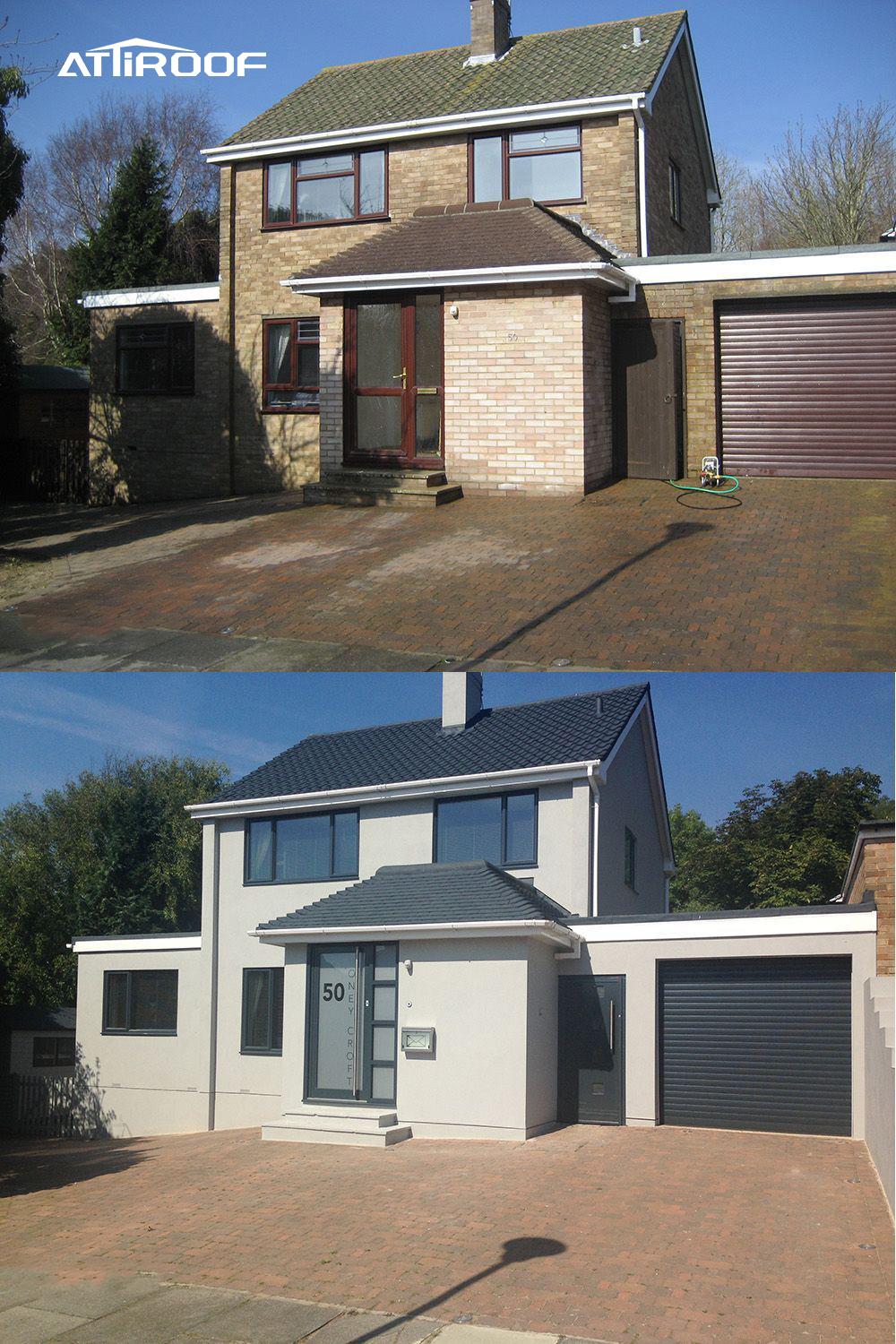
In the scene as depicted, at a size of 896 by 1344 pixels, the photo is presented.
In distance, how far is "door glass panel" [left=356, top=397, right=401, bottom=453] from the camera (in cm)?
1877

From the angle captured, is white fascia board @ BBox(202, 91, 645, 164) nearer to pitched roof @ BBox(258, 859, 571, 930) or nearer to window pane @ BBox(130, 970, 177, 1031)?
pitched roof @ BBox(258, 859, 571, 930)

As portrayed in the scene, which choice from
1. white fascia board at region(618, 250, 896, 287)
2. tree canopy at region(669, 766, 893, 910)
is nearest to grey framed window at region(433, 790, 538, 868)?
white fascia board at region(618, 250, 896, 287)

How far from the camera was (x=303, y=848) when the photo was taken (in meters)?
18.5

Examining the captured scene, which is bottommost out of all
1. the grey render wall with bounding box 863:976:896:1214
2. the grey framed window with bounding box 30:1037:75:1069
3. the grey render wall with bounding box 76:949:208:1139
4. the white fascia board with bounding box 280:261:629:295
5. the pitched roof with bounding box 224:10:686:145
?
the grey framed window with bounding box 30:1037:75:1069

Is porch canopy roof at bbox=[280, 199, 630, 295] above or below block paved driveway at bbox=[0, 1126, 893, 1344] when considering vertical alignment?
above

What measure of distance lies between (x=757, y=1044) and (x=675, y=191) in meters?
17.1

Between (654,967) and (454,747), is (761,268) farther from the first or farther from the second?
(654,967)

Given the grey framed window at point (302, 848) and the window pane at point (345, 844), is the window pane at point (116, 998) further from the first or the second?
the window pane at point (345, 844)

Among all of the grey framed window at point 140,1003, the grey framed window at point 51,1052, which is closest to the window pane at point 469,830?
the grey framed window at point 140,1003

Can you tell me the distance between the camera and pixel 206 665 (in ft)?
36.2

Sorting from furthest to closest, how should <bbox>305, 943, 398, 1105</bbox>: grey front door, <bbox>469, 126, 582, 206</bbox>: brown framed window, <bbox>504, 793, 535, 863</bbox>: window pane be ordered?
<bbox>469, 126, 582, 206</bbox>: brown framed window
<bbox>504, 793, 535, 863</bbox>: window pane
<bbox>305, 943, 398, 1105</bbox>: grey front door

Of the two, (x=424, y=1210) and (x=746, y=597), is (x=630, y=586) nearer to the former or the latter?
(x=746, y=597)

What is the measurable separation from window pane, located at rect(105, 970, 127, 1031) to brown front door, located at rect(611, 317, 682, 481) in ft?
39.9

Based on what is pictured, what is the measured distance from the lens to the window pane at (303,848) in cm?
1817
